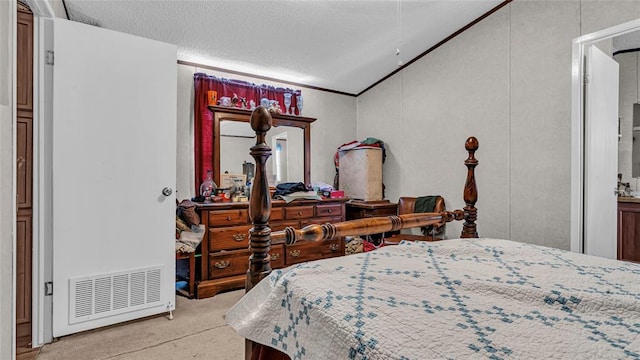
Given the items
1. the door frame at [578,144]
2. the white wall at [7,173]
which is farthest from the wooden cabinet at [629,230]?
the white wall at [7,173]

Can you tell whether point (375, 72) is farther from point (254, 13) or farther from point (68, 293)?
point (68, 293)

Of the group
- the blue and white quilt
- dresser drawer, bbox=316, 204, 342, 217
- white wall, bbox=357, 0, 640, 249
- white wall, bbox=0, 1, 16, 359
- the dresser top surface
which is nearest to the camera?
the blue and white quilt

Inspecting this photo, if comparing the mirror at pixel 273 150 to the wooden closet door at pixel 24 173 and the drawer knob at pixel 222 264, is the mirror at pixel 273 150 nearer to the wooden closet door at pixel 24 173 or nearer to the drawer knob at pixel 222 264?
the drawer knob at pixel 222 264

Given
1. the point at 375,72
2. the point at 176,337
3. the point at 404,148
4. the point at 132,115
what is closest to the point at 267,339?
the point at 176,337

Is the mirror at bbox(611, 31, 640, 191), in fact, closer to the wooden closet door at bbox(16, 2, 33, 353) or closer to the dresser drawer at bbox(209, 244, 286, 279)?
the dresser drawer at bbox(209, 244, 286, 279)

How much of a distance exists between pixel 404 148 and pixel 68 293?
3503 millimetres

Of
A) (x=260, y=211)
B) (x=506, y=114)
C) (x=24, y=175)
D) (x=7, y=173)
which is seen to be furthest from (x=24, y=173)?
(x=506, y=114)

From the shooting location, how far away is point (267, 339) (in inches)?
39.0

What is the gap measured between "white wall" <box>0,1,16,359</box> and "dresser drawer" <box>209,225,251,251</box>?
1582mm

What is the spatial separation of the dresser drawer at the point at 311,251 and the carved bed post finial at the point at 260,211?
227 cm

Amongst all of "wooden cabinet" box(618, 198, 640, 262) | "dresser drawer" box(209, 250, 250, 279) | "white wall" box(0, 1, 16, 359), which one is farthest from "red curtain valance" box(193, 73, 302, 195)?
"wooden cabinet" box(618, 198, 640, 262)

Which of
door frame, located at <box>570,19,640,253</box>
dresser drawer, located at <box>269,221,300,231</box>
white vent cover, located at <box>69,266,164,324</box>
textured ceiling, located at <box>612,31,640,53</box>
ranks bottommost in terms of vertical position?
white vent cover, located at <box>69,266,164,324</box>

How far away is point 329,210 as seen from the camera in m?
3.77

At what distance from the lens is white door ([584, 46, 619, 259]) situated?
8.75 ft
